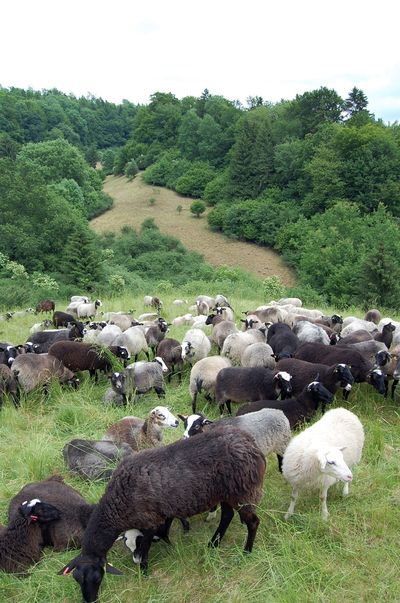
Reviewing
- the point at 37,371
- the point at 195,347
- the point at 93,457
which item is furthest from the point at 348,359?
the point at 37,371

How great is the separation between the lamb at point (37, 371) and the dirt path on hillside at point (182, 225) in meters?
31.7

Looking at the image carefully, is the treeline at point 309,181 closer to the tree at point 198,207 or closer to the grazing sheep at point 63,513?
the tree at point 198,207

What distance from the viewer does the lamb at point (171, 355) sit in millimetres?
9008

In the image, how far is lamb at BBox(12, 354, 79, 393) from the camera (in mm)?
7832

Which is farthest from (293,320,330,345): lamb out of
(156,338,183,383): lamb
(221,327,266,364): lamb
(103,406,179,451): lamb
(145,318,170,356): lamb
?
(103,406,179,451): lamb

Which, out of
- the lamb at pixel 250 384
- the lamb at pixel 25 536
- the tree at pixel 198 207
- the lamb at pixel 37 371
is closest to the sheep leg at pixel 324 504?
the lamb at pixel 250 384

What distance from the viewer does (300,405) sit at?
5.75 m

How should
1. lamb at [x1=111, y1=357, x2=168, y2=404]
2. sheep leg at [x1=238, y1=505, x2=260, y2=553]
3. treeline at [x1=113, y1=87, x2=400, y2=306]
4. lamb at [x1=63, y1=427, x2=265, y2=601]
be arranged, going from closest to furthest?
1. lamb at [x1=63, y1=427, x2=265, y2=601]
2. sheep leg at [x1=238, y1=505, x2=260, y2=553]
3. lamb at [x1=111, y1=357, x2=168, y2=404]
4. treeline at [x1=113, y1=87, x2=400, y2=306]

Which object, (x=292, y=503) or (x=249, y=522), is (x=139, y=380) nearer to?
(x=292, y=503)

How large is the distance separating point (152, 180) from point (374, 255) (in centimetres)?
4773

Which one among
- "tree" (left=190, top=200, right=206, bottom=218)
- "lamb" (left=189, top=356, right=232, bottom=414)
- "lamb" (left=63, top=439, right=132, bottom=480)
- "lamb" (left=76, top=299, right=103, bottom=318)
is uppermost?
"tree" (left=190, top=200, right=206, bottom=218)

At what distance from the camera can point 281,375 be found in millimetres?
6289

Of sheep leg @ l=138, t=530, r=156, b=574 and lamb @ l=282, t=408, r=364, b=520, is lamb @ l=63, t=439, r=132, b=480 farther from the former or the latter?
lamb @ l=282, t=408, r=364, b=520

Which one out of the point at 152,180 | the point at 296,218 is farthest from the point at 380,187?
the point at 152,180
